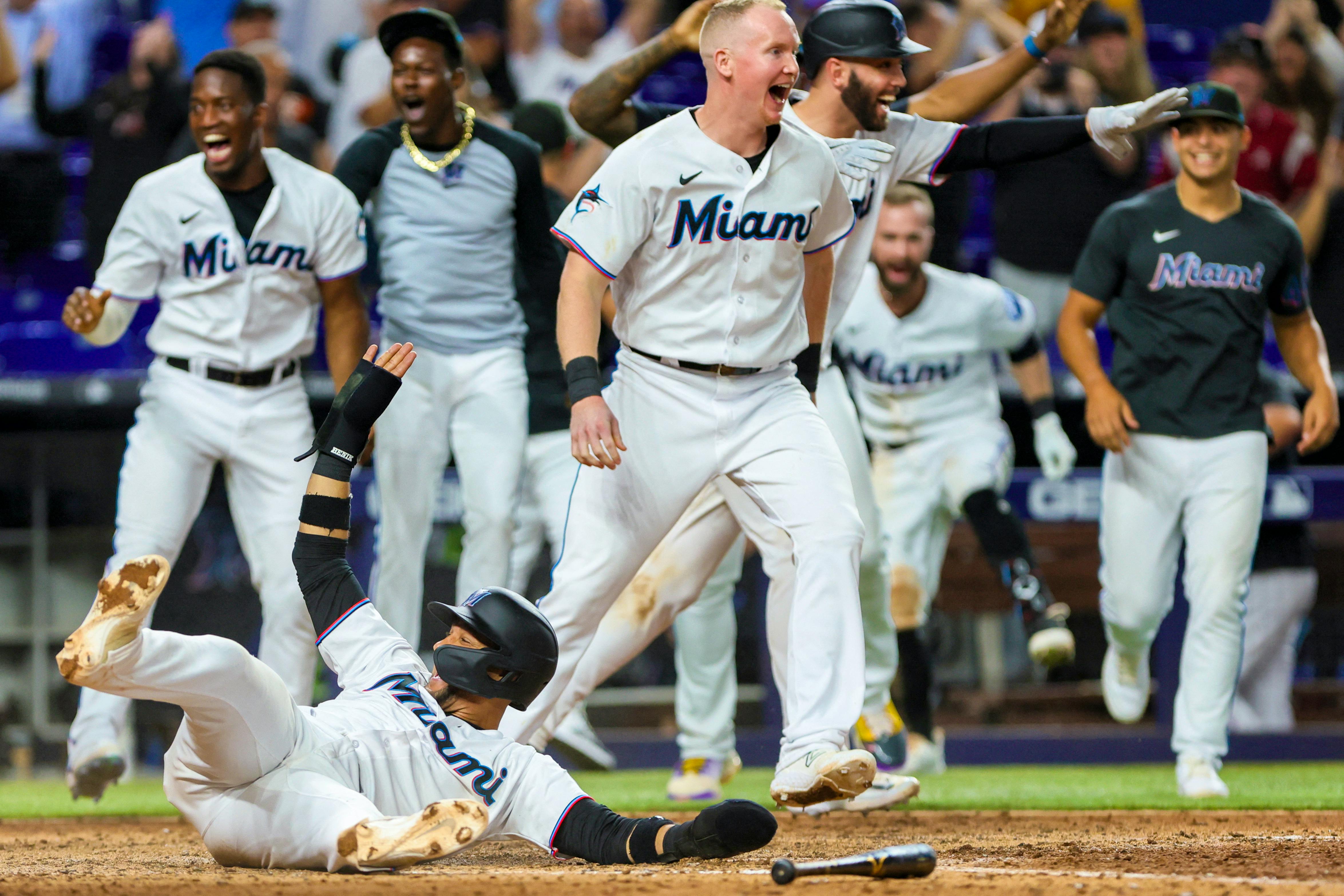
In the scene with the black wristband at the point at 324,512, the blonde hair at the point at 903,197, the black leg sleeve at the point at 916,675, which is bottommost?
the black leg sleeve at the point at 916,675

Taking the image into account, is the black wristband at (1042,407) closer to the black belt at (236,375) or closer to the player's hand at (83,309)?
the black belt at (236,375)

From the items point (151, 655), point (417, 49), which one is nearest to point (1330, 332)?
point (417, 49)

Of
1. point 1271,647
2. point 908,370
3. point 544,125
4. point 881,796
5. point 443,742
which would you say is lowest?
point 881,796

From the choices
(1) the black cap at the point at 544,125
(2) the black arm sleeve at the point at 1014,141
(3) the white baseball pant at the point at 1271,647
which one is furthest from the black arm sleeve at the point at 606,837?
(3) the white baseball pant at the point at 1271,647

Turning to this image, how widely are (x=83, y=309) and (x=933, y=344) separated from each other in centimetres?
330

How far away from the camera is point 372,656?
3.47 meters

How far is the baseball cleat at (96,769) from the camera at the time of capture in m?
5.07

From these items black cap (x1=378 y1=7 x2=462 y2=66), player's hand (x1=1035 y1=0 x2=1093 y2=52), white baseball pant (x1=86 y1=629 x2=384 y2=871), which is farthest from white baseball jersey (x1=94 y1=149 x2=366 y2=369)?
player's hand (x1=1035 y1=0 x2=1093 y2=52)

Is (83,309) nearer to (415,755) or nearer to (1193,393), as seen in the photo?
(415,755)

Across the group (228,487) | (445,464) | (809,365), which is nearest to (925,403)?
(445,464)

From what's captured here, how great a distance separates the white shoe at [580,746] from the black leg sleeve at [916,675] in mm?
1350

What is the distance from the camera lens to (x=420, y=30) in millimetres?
5531

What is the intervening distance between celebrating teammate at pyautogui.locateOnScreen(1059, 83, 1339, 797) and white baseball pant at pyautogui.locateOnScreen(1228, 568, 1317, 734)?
212 cm

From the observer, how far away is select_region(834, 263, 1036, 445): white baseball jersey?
6.55 metres
